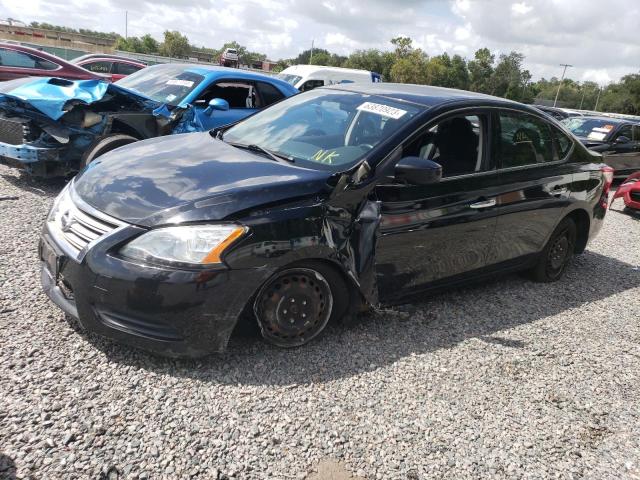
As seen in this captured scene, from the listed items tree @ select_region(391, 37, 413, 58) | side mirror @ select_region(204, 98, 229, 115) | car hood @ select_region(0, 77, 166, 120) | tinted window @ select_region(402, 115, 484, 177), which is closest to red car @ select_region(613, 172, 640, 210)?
tinted window @ select_region(402, 115, 484, 177)

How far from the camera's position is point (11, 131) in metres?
5.75

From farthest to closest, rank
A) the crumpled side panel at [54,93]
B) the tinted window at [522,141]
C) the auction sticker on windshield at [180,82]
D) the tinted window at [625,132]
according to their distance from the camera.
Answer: the tinted window at [625,132], the auction sticker on windshield at [180,82], the crumpled side panel at [54,93], the tinted window at [522,141]

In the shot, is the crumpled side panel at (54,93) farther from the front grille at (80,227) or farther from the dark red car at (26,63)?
the dark red car at (26,63)

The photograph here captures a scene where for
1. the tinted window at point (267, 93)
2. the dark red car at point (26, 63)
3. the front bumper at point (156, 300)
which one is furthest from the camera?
the dark red car at point (26, 63)

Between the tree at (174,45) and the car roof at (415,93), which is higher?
the tree at (174,45)

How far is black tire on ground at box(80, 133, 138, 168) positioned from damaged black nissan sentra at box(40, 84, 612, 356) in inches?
83.4

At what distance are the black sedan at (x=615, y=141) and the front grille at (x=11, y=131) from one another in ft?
34.8

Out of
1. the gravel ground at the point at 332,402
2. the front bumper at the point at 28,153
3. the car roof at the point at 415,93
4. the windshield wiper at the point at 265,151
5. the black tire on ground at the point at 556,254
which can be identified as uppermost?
the car roof at the point at 415,93

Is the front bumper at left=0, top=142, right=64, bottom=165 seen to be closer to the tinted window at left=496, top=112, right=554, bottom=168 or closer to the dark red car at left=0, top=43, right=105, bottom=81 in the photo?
the tinted window at left=496, top=112, right=554, bottom=168

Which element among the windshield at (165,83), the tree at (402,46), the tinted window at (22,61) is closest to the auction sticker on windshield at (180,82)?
the windshield at (165,83)

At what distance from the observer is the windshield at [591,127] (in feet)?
37.6

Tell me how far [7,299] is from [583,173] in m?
4.90

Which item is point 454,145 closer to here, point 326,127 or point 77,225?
point 326,127

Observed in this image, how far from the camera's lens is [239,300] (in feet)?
9.19
